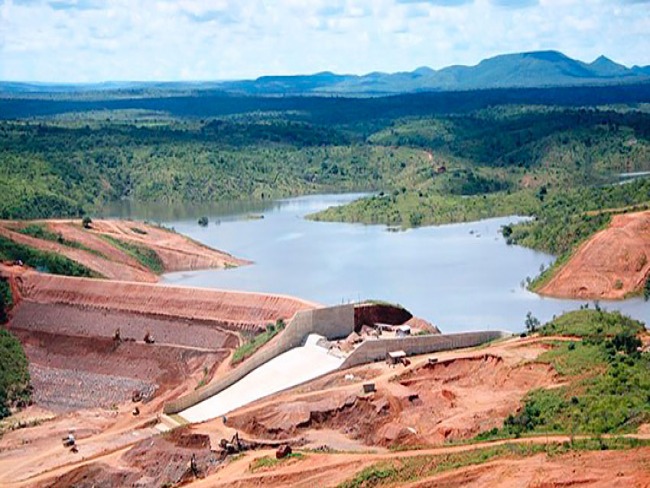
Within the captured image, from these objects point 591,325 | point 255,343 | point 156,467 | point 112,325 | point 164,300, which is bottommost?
point 112,325

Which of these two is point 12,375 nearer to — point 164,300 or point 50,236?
point 164,300

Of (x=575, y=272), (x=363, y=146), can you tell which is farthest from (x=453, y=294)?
(x=363, y=146)

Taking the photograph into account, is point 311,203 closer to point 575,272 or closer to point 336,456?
point 575,272

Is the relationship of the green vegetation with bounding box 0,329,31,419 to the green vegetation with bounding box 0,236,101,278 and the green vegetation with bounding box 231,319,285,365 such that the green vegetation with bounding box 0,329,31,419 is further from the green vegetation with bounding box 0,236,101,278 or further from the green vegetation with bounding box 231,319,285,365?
the green vegetation with bounding box 231,319,285,365

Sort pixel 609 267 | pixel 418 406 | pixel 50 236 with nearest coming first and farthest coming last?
1. pixel 418 406
2. pixel 609 267
3. pixel 50 236

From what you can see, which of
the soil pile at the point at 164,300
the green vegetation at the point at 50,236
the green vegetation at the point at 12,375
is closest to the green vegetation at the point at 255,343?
the soil pile at the point at 164,300

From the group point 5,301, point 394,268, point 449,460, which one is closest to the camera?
point 449,460

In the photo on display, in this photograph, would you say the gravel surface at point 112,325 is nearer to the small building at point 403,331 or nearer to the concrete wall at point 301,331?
the concrete wall at point 301,331

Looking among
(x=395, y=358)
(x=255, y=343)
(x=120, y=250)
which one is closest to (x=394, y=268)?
(x=120, y=250)

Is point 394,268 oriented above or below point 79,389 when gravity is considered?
above
